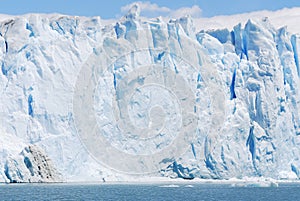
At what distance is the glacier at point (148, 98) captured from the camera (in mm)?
59219

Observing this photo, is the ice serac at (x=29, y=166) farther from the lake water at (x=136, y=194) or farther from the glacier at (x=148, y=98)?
the lake water at (x=136, y=194)

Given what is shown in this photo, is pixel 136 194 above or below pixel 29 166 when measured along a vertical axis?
below

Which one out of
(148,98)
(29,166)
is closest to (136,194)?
(29,166)

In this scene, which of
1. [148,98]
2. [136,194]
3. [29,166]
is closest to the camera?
[136,194]

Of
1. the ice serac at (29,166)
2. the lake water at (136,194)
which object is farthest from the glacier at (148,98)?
the lake water at (136,194)

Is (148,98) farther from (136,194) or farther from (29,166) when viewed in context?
(136,194)

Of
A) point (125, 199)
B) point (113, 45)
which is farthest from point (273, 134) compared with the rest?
point (125, 199)

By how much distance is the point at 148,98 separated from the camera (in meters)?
64.0

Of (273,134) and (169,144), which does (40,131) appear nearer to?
(169,144)

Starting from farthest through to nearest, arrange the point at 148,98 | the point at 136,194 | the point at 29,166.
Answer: the point at 148,98 → the point at 29,166 → the point at 136,194

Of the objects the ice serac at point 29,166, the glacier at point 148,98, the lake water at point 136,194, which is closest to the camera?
the lake water at point 136,194

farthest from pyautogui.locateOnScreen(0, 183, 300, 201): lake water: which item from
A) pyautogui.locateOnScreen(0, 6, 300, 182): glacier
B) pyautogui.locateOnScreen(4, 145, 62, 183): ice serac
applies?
pyautogui.locateOnScreen(0, 6, 300, 182): glacier

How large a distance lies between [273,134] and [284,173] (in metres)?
4.38

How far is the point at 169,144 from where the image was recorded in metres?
62.5
